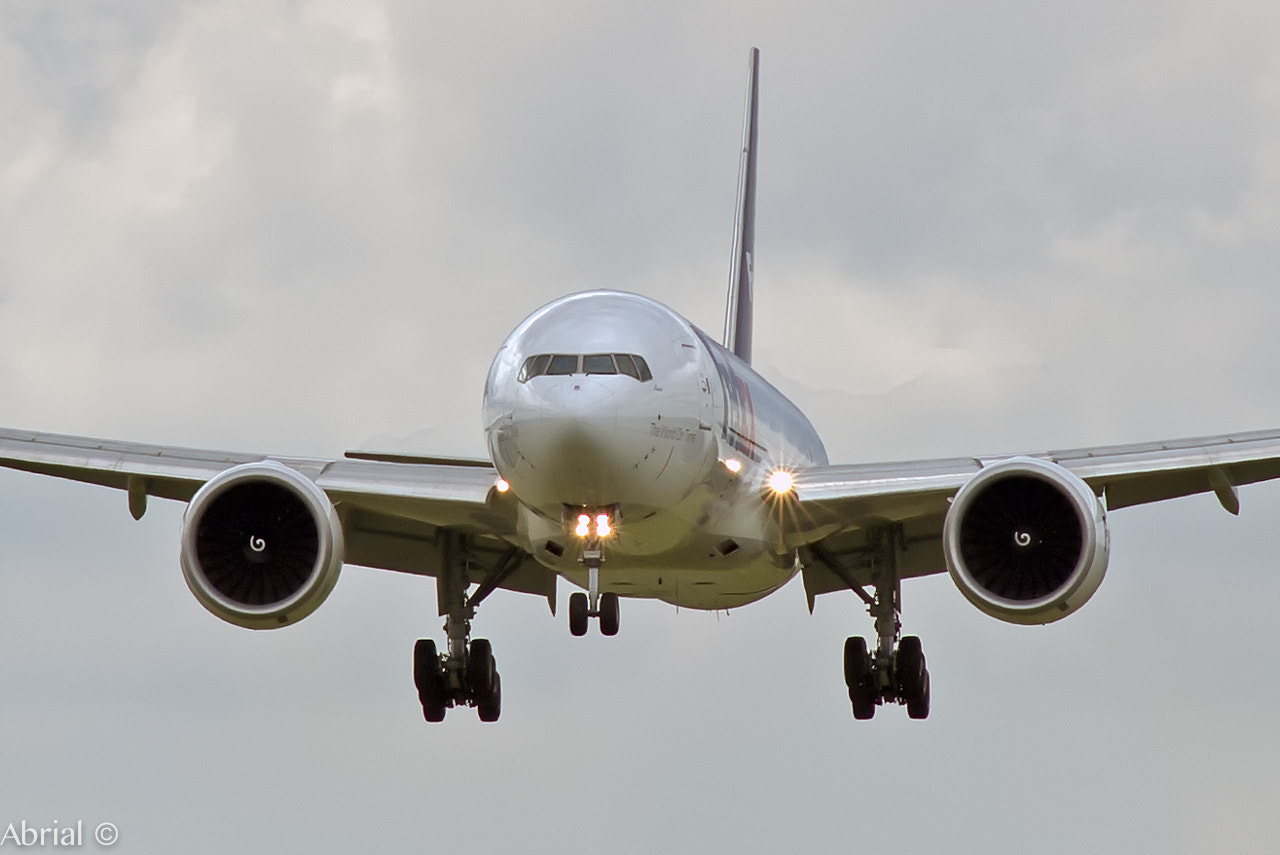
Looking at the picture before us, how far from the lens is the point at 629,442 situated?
26.0m

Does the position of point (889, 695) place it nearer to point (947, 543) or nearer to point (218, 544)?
point (947, 543)

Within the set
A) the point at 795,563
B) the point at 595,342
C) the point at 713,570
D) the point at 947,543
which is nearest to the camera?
the point at 595,342

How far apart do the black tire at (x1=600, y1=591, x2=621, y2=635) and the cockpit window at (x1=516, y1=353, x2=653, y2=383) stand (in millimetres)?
2703

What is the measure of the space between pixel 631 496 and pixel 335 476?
193 inches

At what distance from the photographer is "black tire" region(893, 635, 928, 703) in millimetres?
34438

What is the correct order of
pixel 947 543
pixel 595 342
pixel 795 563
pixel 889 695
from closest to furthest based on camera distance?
pixel 595 342 < pixel 947 543 < pixel 795 563 < pixel 889 695

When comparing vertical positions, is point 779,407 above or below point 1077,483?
above

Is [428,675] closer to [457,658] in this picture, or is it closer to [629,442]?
[457,658]

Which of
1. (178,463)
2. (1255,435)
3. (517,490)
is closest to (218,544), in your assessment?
(178,463)

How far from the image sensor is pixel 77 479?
103 ft

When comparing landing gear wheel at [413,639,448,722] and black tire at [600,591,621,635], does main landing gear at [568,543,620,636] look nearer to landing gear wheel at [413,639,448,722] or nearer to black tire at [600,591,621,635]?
black tire at [600,591,621,635]

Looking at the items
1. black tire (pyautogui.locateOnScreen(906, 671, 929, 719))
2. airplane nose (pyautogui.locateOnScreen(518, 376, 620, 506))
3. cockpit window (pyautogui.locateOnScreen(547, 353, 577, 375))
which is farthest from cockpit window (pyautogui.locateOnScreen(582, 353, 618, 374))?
black tire (pyautogui.locateOnScreen(906, 671, 929, 719))

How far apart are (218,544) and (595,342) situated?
5.78 meters

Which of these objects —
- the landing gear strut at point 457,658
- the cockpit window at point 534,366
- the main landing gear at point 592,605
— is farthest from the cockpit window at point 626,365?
the landing gear strut at point 457,658
